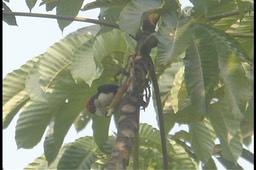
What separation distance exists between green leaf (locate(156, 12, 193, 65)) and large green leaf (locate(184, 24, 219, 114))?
0.20 ft

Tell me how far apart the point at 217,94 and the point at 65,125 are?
2.31 feet

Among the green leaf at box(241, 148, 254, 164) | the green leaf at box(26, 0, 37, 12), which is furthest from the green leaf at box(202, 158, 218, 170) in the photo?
the green leaf at box(26, 0, 37, 12)

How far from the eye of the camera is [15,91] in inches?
134

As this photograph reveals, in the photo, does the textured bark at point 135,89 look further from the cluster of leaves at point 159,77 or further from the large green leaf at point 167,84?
the large green leaf at point 167,84

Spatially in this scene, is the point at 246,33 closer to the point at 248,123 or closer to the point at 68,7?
the point at 248,123

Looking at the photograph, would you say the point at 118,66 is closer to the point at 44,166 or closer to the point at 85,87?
the point at 85,87

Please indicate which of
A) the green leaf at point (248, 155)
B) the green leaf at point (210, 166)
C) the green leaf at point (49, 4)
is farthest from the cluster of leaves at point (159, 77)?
the green leaf at point (248, 155)

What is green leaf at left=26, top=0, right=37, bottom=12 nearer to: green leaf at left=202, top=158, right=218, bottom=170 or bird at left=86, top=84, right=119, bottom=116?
bird at left=86, top=84, right=119, bottom=116

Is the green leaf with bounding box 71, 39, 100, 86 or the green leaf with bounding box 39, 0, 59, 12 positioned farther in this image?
the green leaf with bounding box 39, 0, 59, 12

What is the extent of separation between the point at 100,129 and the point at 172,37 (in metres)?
0.85

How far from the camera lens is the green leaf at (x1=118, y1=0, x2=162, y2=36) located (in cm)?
283

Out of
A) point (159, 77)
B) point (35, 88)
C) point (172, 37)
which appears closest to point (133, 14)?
point (172, 37)

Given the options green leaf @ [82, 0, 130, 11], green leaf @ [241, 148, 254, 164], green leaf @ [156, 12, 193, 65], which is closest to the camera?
green leaf @ [156, 12, 193, 65]

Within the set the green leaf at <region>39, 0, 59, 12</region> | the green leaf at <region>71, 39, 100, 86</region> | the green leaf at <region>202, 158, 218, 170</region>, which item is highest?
the green leaf at <region>39, 0, 59, 12</region>
